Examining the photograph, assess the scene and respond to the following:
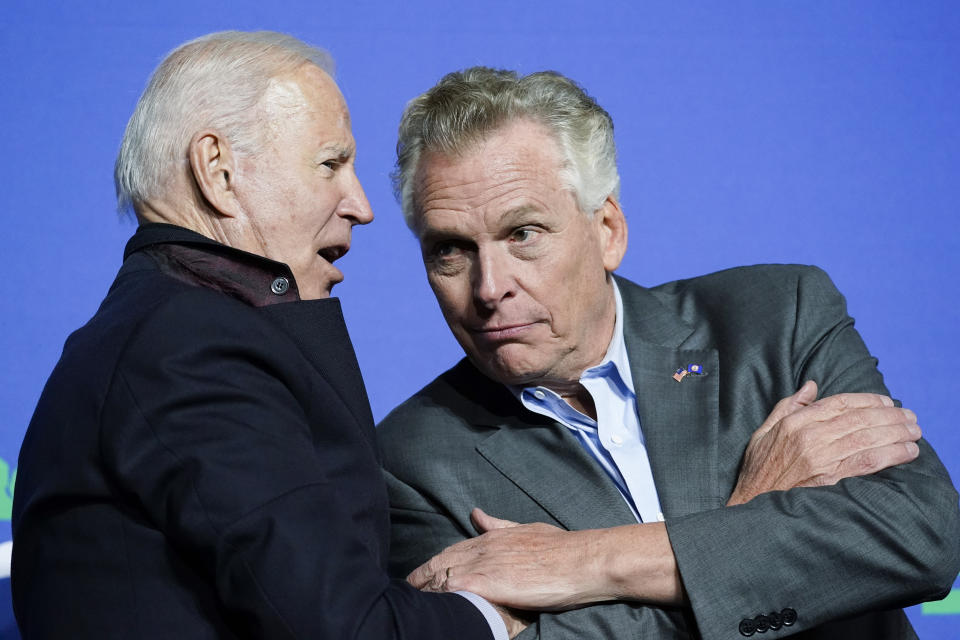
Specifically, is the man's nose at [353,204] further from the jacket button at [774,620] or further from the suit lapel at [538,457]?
the jacket button at [774,620]

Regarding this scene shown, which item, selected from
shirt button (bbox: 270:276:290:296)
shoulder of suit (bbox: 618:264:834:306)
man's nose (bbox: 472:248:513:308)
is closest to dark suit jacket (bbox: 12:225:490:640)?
shirt button (bbox: 270:276:290:296)

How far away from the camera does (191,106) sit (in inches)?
68.2

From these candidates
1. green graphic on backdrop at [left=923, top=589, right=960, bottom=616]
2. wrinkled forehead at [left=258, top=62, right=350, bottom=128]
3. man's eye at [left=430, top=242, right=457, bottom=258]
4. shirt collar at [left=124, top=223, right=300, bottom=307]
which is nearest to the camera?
shirt collar at [left=124, top=223, right=300, bottom=307]

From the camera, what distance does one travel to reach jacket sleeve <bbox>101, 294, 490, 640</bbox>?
1343 millimetres

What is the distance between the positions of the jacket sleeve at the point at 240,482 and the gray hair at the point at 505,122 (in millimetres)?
876

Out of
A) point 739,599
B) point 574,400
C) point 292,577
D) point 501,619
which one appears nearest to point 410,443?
point 574,400

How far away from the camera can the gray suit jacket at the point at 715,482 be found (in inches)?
71.1

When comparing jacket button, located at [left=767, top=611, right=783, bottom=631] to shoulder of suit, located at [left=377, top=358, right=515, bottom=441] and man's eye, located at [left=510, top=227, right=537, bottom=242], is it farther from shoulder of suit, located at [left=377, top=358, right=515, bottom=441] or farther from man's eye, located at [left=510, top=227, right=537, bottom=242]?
man's eye, located at [left=510, top=227, right=537, bottom=242]

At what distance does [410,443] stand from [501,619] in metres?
0.58

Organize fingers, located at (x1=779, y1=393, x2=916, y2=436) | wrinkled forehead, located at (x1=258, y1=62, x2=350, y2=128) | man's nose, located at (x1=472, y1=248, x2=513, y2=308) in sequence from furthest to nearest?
man's nose, located at (x1=472, y1=248, x2=513, y2=308) < fingers, located at (x1=779, y1=393, x2=916, y2=436) < wrinkled forehead, located at (x1=258, y1=62, x2=350, y2=128)

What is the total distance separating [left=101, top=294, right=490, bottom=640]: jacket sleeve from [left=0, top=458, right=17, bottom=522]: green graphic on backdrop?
6.28 feet

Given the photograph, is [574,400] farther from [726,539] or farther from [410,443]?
[726,539]

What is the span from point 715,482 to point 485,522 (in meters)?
0.45

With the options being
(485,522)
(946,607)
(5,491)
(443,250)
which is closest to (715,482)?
(485,522)
